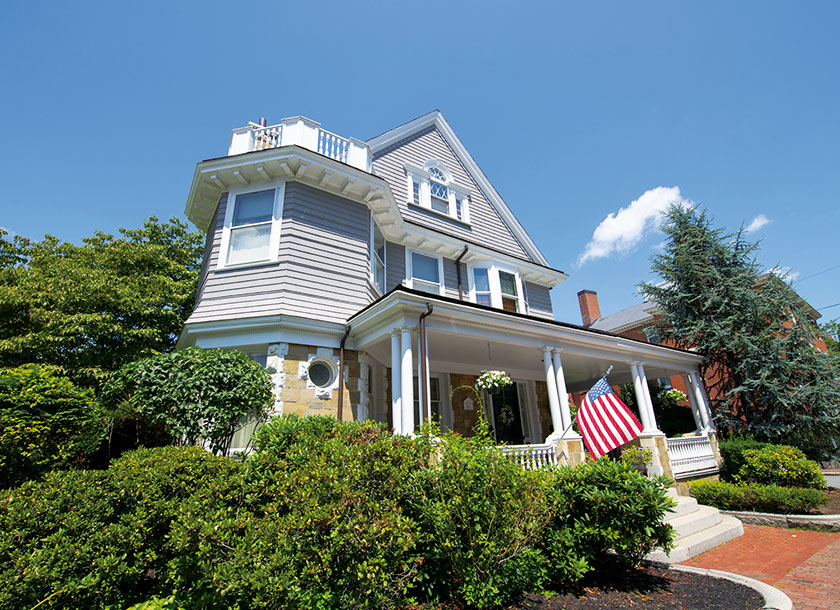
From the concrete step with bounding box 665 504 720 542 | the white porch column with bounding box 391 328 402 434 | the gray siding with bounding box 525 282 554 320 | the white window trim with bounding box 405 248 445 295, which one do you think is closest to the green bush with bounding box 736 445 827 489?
the concrete step with bounding box 665 504 720 542

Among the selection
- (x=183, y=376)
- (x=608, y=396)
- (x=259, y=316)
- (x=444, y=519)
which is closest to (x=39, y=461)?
(x=183, y=376)

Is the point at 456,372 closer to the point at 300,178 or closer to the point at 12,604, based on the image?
the point at 300,178

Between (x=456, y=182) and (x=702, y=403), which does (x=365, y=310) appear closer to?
(x=456, y=182)

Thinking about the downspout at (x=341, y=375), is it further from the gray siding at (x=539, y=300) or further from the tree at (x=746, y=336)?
the tree at (x=746, y=336)

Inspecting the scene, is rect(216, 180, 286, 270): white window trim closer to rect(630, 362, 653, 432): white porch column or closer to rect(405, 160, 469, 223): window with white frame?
rect(405, 160, 469, 223): window with white frame

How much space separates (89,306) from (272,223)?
21.6ft

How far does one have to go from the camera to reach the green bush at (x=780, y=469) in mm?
9094

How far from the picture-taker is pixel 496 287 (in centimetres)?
1297

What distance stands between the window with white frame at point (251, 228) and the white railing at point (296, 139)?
1.17 meters

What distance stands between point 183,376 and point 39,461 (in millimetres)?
2016

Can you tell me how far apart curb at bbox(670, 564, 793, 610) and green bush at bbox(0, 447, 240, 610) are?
5.86 meters

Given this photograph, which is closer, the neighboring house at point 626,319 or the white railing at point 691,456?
the white railing at point 691,456

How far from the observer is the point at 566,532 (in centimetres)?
444

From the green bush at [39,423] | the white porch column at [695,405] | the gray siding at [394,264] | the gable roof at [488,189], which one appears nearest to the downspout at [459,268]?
the gray siding at [394,264]
